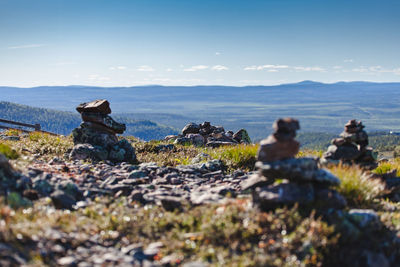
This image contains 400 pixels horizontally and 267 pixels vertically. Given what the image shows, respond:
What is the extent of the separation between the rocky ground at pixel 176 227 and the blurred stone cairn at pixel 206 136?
13.8 metres

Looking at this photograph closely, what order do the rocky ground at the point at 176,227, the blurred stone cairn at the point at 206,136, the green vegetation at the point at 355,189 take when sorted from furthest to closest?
the blurred stone cairn at the point at 206,136
the green vegetation at the point at 355,189
the rocky ground at the point at 176,227

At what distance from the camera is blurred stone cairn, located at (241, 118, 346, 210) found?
7148mm

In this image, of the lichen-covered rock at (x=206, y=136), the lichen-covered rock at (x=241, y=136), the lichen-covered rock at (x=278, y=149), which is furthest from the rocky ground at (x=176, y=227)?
the lichen-covered rock at (x=241, y=136)

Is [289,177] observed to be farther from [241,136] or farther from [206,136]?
[241,136]

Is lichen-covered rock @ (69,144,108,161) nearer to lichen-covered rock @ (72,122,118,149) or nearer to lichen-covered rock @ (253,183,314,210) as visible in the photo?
lichen-covered rock @ (72,122,118,149)

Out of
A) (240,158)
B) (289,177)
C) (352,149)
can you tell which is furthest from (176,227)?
(240,158)

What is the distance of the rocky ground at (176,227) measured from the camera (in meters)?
5.72

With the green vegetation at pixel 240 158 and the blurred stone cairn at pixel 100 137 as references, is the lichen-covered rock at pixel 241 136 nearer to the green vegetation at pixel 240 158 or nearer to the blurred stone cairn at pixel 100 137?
the green vegetation at pixel 240 158

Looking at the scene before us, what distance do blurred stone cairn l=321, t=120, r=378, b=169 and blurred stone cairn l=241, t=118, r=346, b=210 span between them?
3324mm

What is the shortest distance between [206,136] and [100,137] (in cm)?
1285

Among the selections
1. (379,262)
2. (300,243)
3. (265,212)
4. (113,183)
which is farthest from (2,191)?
(379,262)

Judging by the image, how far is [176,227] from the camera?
6.84 meters

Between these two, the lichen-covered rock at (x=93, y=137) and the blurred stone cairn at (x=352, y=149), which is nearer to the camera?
the blurred stone cairn at (x=352, y=149)

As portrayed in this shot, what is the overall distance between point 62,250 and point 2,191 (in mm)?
2946
